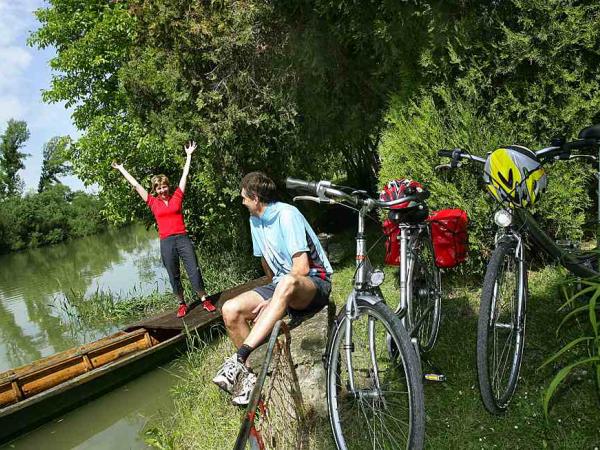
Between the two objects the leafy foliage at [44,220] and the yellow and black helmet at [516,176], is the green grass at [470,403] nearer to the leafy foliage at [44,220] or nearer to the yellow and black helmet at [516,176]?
the yellow and black helmet at [516,176]

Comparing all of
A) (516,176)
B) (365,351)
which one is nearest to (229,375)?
(365,351)

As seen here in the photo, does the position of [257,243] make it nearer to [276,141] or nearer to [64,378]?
[64,378]

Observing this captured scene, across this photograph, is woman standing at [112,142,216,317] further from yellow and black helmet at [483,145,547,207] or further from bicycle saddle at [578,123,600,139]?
bicycle saddle at [578,123,600,139]

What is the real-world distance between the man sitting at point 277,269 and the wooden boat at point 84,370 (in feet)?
7.87

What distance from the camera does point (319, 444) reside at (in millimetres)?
2822

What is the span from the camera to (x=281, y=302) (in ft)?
9.48

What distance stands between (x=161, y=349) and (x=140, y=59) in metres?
5.37

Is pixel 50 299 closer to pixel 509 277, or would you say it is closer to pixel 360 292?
pixel 360 292

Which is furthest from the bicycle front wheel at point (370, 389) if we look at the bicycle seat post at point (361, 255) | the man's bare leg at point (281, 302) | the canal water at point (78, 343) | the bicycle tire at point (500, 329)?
the canal water at point (78, 343)

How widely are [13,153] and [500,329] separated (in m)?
51.8

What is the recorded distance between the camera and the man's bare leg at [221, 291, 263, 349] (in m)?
3.32

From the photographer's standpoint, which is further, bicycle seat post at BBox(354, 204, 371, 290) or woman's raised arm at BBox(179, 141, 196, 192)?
woman's raised arm at BBox(179, 141, 196, 192)

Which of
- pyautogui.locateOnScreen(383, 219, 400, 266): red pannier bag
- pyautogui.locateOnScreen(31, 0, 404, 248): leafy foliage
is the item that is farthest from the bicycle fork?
pyautogui.locateOnScreen(31, 0, 404, 248): leafy foliage

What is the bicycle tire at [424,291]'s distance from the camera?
302 cm
